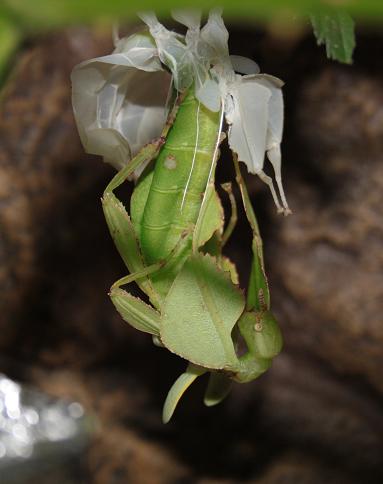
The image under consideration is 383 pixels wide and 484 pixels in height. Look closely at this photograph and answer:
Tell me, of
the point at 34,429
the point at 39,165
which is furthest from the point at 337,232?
the point at 34,429

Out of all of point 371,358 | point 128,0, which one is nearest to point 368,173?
point 371,358

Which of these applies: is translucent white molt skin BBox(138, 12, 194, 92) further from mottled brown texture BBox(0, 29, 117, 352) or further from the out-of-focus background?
mottled brown texture BBox(0, 29, 117, 352)

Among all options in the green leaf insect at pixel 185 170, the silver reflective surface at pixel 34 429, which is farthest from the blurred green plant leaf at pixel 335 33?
the silver reflective surface at pixel 34 429

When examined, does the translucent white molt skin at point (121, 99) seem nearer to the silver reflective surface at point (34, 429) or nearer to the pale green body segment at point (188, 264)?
the pale green body segment at point (188, 264)

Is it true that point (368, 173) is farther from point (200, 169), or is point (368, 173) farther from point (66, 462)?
point (66, 462)

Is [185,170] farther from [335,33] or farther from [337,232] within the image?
[337,232]
